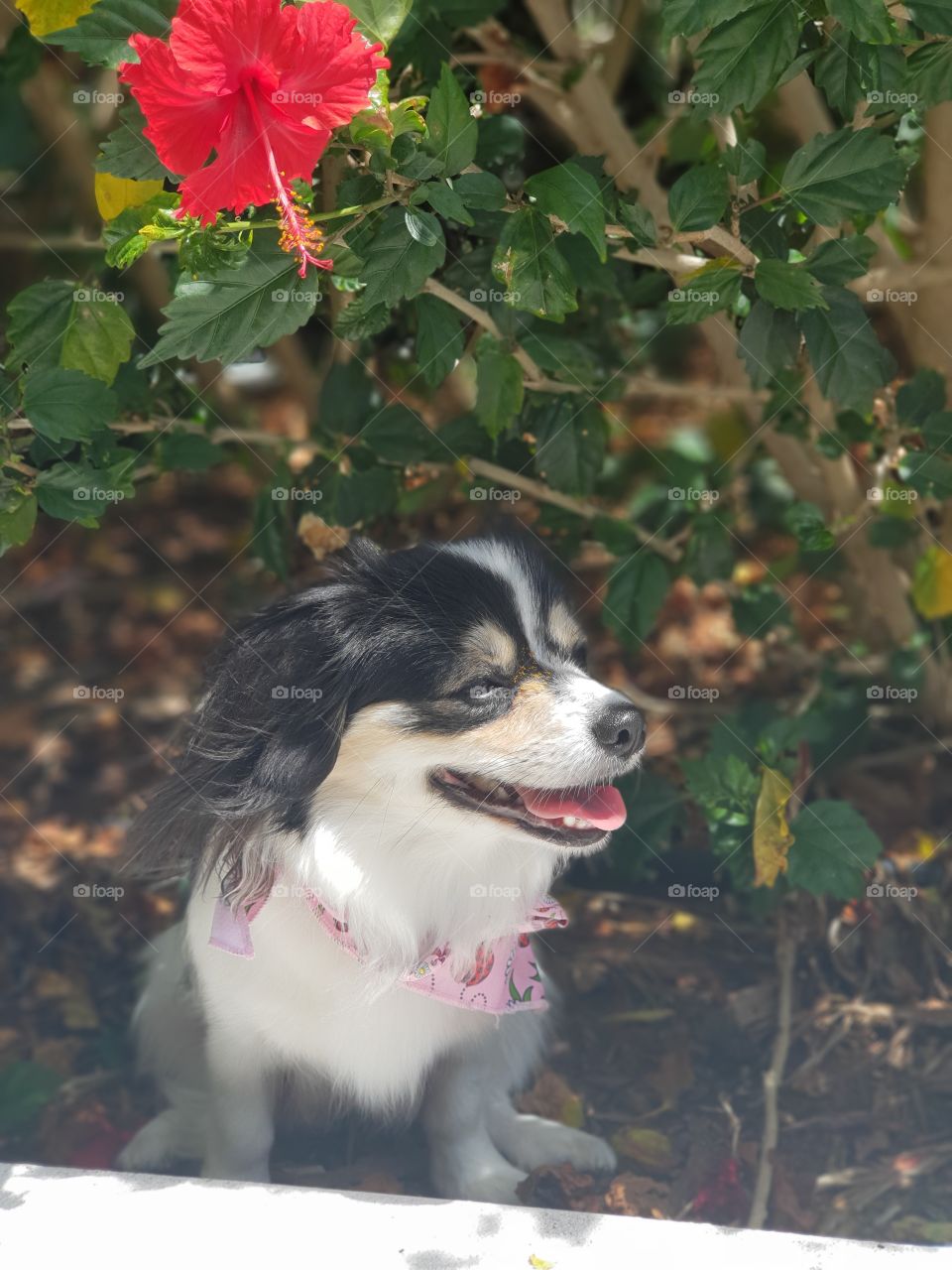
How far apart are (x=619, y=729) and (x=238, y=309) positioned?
0.88 metres

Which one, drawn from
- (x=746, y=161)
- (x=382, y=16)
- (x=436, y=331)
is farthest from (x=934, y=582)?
(x=382, y=16)

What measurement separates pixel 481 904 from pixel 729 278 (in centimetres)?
114

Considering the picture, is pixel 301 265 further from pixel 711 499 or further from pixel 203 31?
pixel 711 499

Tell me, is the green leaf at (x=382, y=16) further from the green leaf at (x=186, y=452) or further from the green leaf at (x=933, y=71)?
the green leaf at (x=186, y=452)

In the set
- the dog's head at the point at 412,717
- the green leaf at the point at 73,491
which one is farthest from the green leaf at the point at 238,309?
the dog's head at the point at 412,717

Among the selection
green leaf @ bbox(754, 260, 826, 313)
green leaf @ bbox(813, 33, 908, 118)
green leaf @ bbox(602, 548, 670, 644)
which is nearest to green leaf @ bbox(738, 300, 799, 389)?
green leaf @ bbox(754, 260, 826, 313)

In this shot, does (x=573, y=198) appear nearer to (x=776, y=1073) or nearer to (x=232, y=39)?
(x=232, y=39)

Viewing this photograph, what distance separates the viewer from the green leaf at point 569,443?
2854mm

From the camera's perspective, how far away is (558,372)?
2.75 m

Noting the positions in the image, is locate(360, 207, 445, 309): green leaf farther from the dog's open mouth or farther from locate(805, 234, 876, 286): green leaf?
the dog's open mouth

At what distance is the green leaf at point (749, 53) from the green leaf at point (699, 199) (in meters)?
0.17

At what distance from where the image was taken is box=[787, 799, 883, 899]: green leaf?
104 inches

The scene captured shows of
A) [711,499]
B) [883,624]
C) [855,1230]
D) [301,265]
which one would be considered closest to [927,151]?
[711,499]

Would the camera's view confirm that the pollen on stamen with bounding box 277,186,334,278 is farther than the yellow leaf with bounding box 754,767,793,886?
No
